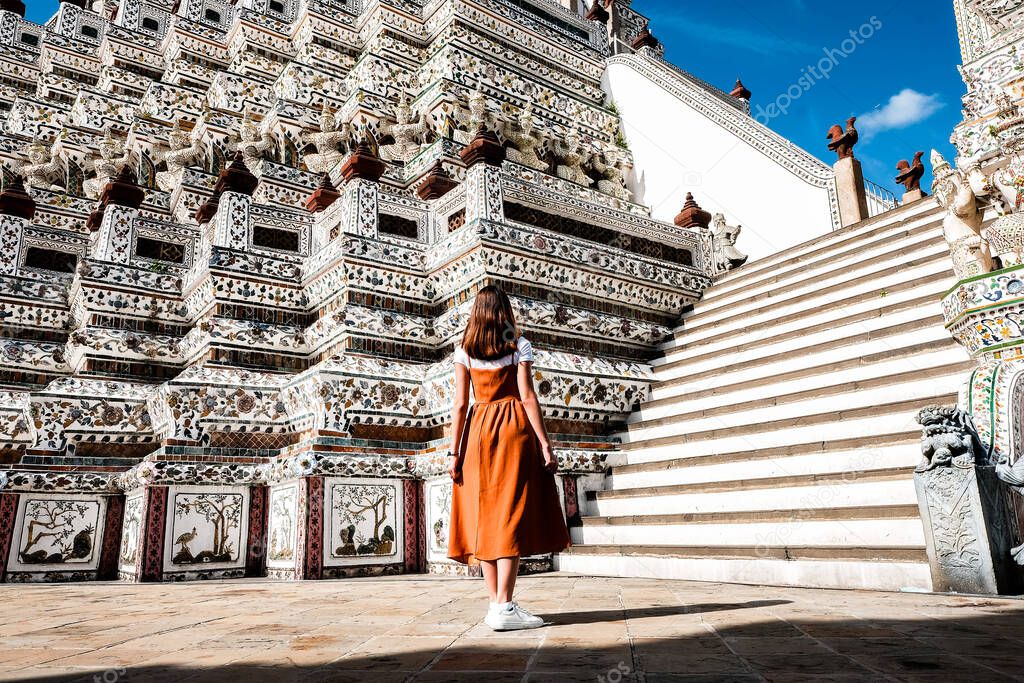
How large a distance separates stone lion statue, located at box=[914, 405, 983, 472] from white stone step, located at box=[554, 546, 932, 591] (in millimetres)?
534

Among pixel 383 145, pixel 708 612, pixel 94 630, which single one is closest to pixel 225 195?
pixel 383 145

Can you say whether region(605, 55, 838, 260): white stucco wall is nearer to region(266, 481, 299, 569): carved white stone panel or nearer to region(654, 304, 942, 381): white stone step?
region(654, 304, 942, 381): white stone step

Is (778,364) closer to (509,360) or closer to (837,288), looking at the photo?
(837,288)

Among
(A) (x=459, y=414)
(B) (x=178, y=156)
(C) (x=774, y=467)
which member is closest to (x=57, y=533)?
(A) (x=459, y=414)

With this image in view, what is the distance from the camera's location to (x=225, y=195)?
816 centimetres

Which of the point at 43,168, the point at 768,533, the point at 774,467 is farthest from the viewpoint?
the point at 43,168

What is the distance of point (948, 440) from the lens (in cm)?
366

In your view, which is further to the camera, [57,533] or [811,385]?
[57,533]

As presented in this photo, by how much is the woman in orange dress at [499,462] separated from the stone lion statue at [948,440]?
1850 mm

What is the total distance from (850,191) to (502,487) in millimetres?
9738

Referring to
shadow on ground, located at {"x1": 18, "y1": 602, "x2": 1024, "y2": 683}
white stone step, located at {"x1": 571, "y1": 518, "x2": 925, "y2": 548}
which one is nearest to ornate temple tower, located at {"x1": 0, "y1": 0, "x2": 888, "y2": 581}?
white stone step, located at {"x1": 571, "y1": 518, "x2": 925, "y2": 548}

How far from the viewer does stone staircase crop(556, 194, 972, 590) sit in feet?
14.3

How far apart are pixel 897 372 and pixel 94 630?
5161mm

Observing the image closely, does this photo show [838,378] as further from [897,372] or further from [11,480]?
[11,480]
